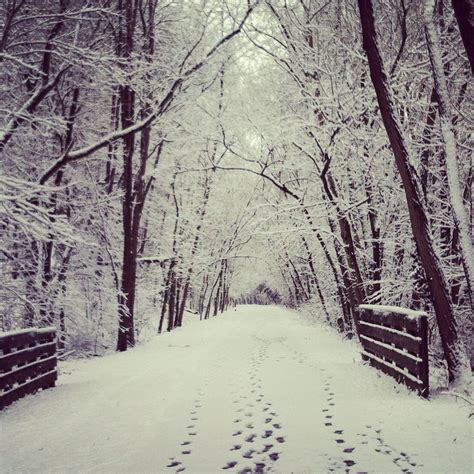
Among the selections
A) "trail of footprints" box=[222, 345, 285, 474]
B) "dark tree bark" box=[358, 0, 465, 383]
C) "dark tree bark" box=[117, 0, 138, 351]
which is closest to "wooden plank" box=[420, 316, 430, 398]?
"dark tree bark" box=[358, 0, 465, 383]

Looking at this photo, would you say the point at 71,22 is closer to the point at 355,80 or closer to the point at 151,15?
the point at 151,15

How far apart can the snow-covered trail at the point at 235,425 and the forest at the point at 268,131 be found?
155cm

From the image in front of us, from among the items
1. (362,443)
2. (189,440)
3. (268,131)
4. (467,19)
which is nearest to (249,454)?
(189,440)

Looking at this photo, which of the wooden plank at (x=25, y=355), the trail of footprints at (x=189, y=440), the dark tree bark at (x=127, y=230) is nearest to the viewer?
the trail of footprints at (x=189, y=440)

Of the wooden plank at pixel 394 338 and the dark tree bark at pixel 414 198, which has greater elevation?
the dark tree bark at pixel 414 198

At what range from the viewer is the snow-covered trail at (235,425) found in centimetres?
368

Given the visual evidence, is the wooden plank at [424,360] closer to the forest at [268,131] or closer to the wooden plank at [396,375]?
the wooden plank at [396,375]

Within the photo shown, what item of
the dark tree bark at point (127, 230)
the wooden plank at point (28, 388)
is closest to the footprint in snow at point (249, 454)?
the wooden plank at point (28, 388)

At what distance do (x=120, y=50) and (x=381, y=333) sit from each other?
9.97 meters

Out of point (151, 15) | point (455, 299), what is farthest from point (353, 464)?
point (151, 15)

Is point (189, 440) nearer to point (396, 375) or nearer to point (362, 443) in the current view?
point (362, 443)

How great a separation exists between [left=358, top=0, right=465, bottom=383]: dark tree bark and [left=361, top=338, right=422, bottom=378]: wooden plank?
461 mm

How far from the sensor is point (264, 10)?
33.6 feet

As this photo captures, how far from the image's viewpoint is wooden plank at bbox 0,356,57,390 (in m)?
5.48
